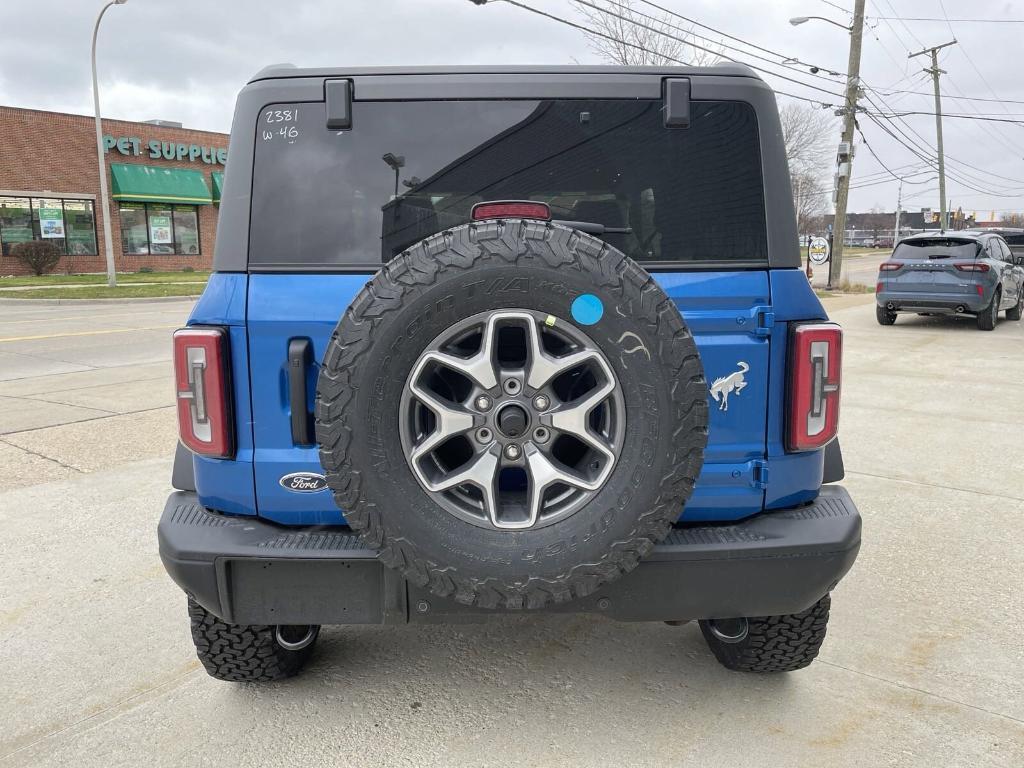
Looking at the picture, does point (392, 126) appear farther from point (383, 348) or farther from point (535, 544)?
point (535, 544)

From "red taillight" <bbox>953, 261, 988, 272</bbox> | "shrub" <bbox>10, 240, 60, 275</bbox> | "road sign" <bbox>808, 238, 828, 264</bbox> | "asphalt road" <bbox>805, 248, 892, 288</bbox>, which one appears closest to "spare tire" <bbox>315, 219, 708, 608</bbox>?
"red taillight" <bbox>953, 261, 988, 272</bbox>

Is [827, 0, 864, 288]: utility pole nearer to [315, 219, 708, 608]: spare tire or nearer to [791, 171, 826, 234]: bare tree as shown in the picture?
[315, 219, 708, 608]: spare tire

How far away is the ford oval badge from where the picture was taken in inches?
95.3

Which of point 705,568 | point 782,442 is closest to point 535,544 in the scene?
point 705,568

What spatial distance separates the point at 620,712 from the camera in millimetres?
2771

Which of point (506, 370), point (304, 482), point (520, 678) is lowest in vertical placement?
point (520, 678)

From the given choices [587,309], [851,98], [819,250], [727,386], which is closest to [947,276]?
[819,250]

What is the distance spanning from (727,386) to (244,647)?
1.82m

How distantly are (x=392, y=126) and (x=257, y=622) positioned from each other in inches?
61.0

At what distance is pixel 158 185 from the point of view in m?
33.3

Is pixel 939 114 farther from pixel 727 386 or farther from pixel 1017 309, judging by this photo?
pixel 727 386

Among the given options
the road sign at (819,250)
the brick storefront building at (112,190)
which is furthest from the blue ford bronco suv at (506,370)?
the brick storefront building at (112,190)

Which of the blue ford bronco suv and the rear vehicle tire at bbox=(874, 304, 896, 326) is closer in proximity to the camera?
the blue ford bronco suv

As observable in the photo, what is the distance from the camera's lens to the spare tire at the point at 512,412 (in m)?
2.09
